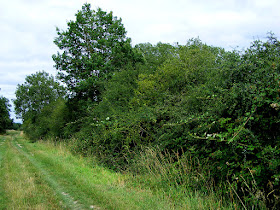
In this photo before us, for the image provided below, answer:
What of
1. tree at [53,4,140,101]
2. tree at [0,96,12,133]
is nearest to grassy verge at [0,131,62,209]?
tree at [53,4,140,101]

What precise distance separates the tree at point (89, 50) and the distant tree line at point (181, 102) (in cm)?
10

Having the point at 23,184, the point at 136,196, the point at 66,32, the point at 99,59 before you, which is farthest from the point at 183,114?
the point at 66,32

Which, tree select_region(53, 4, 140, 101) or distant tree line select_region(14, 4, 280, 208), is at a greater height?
tree select_region(53, 4, 140, 101)

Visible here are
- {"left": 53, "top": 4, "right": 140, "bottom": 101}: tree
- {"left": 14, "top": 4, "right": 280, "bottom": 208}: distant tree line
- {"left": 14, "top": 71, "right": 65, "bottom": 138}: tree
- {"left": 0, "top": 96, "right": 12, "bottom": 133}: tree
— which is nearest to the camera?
{"left": 14, "top": 4, "right": 280, "bottom": 208}: distant tree line

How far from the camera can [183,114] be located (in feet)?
27.0

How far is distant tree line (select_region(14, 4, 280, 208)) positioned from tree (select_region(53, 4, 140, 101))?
0.10 m

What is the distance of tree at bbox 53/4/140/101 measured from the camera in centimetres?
2108

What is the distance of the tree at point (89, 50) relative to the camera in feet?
69.2

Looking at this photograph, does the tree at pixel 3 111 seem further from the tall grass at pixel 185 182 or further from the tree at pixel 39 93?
the tall grass at pixel 185 182

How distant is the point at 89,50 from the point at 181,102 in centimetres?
1579

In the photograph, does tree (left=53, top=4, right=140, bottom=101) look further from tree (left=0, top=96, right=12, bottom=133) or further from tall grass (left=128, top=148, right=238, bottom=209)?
tree (left=0, top=96, right=12, bottom=133)

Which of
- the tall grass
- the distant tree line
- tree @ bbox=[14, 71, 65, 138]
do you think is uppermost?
tree @ bbox=[14, 71, 65, 138]

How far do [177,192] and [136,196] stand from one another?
1.09 metres

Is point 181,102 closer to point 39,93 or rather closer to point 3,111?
point 39,93
